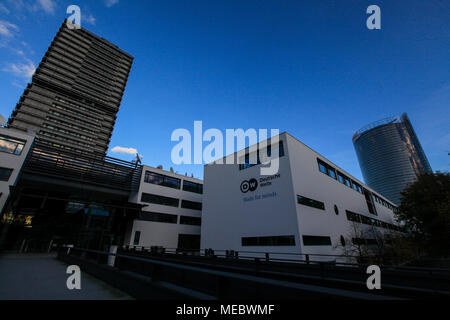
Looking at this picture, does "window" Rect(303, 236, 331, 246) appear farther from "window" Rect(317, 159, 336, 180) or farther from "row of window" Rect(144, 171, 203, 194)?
"row of window" Rect(144, 171, 203, 194)

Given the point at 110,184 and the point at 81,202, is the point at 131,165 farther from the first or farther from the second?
the point at 81,202

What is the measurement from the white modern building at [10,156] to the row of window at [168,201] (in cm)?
1474

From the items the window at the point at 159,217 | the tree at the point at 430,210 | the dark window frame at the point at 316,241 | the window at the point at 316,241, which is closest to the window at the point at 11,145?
the window at the point at 159,217

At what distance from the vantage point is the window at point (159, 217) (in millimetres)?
30709

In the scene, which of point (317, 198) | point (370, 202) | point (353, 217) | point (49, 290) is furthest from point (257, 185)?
point (370, 202)

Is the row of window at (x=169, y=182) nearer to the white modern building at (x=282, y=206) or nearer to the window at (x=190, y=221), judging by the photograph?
the window at (x=190, y=221)

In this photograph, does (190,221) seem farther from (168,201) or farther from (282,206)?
(282,206)

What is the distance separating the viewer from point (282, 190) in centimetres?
2031

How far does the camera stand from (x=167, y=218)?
3331cm

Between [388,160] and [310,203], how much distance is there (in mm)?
146905
